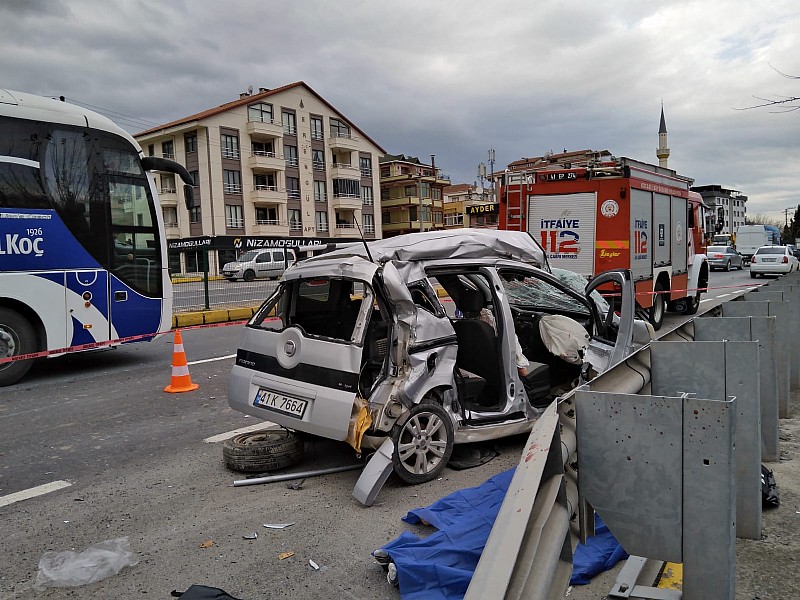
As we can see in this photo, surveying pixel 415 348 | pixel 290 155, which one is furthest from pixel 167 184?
pixel 415 348

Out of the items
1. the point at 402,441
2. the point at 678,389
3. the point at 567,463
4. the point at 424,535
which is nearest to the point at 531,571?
the point at 567,463

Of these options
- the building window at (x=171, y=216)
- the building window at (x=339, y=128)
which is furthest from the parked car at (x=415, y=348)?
the building window at (x=339, y=128)

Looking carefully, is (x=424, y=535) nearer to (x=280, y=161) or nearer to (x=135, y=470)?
(x=135, y=470)

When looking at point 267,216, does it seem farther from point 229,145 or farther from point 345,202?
point 345,202

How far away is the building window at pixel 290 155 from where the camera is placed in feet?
169

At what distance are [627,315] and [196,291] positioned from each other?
13207 millimetres

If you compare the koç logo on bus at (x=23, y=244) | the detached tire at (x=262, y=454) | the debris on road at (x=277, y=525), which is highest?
the koç logo on bus at (x=23, y=244)

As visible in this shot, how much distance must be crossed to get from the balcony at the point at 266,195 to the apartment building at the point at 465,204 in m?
20.8

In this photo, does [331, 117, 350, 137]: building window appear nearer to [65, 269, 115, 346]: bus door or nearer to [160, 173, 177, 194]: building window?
[160, 173, 177, 194]: building window

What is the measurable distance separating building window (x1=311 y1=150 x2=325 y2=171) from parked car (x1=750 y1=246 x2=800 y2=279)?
3590 cm

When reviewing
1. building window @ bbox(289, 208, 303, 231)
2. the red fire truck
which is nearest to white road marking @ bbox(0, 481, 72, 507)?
the red fire truck

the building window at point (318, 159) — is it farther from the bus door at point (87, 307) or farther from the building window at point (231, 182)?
the bus door at point (87, 307)

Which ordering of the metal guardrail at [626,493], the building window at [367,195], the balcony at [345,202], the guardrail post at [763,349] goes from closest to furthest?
the metal guardrail at [626,493], the guardrail post at [763,349], the balcony at [345,202], the building window at [367,195]

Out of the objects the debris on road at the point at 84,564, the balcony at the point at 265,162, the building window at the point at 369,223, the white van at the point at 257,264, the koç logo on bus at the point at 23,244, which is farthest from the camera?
the building window at the point at 369,223
